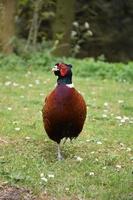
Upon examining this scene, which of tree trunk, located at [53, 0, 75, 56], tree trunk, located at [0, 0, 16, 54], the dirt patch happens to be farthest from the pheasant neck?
tree trunk, located at [53, 0, 75, 56]

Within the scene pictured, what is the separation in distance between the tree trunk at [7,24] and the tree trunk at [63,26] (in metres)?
1.87

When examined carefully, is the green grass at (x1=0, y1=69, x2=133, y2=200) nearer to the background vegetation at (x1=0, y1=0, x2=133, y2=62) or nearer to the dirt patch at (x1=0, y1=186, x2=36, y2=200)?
the dirt patch at (x1=0, y1=186, x2=36, y2=200)

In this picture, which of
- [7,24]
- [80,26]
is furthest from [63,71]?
[80,26]

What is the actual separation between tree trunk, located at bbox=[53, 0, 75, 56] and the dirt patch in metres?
11.5

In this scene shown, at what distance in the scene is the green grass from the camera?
245 inches

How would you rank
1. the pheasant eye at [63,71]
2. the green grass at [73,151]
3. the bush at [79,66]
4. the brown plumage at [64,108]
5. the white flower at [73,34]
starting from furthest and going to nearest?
the white flower at [73,34] < the bush at [79,66] < the pheasant eye at [63,71] < the brown plumage at [64,108] < the green grass at [73,151]

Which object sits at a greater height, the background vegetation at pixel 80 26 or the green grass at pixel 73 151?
the background vegetation at pixel 80 26

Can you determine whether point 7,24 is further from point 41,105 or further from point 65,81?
point 65,81

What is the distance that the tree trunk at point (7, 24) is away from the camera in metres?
15.5

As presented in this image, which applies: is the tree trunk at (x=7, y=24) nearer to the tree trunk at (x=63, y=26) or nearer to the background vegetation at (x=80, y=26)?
the background vegetation at (x=80, y=26)

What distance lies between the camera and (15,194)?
233 inches

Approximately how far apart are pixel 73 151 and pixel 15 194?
1.76 m

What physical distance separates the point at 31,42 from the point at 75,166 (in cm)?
1123

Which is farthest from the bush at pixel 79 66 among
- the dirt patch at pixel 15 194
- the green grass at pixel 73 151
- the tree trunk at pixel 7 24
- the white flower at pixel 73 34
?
the dirt patch at pixel 15 194
